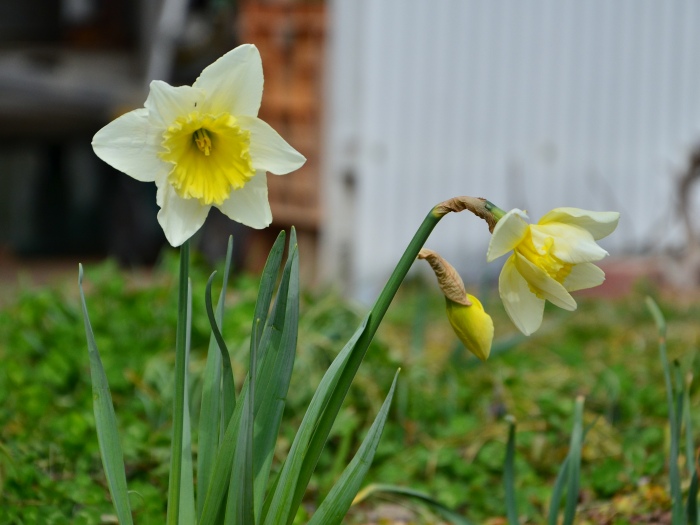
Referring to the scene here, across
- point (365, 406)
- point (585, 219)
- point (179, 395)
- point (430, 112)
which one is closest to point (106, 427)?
point (179, 395)

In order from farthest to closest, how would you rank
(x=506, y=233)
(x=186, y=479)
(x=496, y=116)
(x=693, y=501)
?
(x=496, y=116) → (x=693, y=501) → (x=186, y=479) → (x=506, y=233)

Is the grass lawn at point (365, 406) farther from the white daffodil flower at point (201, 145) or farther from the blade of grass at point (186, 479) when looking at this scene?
the white daffodil flower at point (201, 145)

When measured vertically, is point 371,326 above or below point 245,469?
above

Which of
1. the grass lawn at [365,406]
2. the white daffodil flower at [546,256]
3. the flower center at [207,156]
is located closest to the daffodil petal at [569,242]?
the white daffodil flower at [546,256]

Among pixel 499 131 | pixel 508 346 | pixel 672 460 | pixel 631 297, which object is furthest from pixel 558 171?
pixel 672 460

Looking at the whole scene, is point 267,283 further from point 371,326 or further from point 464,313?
point 464,313

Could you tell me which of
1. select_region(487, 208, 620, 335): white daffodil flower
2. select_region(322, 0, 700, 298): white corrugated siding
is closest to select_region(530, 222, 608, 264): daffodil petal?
select_region(487, 208, 620, 335): white daffodil flower
